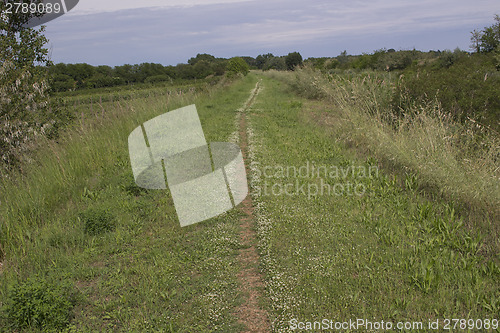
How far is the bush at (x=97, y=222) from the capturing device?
5094 mm

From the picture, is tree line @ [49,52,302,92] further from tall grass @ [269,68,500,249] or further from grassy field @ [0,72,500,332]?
tall grass @ [269,68,500,249]

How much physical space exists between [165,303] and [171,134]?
295 inches

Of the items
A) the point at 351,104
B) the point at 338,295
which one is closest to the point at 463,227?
the point at 338,295

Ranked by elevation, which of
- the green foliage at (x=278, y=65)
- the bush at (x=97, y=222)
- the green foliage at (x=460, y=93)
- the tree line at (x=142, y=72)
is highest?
the green foliage at (x=278, y=65)

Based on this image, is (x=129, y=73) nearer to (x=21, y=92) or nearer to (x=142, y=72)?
(x=142, y=72)

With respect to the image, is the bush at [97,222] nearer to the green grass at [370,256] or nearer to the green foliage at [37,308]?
the green foliage at [37,308]

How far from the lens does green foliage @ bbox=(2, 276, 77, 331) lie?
10.6ft

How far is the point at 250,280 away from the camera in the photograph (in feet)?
12.7

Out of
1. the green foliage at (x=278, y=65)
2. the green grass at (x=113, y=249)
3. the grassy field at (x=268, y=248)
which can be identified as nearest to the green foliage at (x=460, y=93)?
the grassy field at (x=268, y=248)

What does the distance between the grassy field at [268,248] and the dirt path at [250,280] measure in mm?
78

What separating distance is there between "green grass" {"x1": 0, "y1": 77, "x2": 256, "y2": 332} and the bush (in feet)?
A: 0.05

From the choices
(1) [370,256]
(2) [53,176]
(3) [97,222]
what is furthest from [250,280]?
(2) [53,176]

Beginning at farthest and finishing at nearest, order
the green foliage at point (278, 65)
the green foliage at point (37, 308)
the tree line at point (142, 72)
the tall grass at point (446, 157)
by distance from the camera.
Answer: the green foliage at point (278, 65)
the tree line at point (142, 72)
the tall grass at point (446, 157)
the green foliage at point (37, 308)

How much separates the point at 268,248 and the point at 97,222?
98.6 inches
